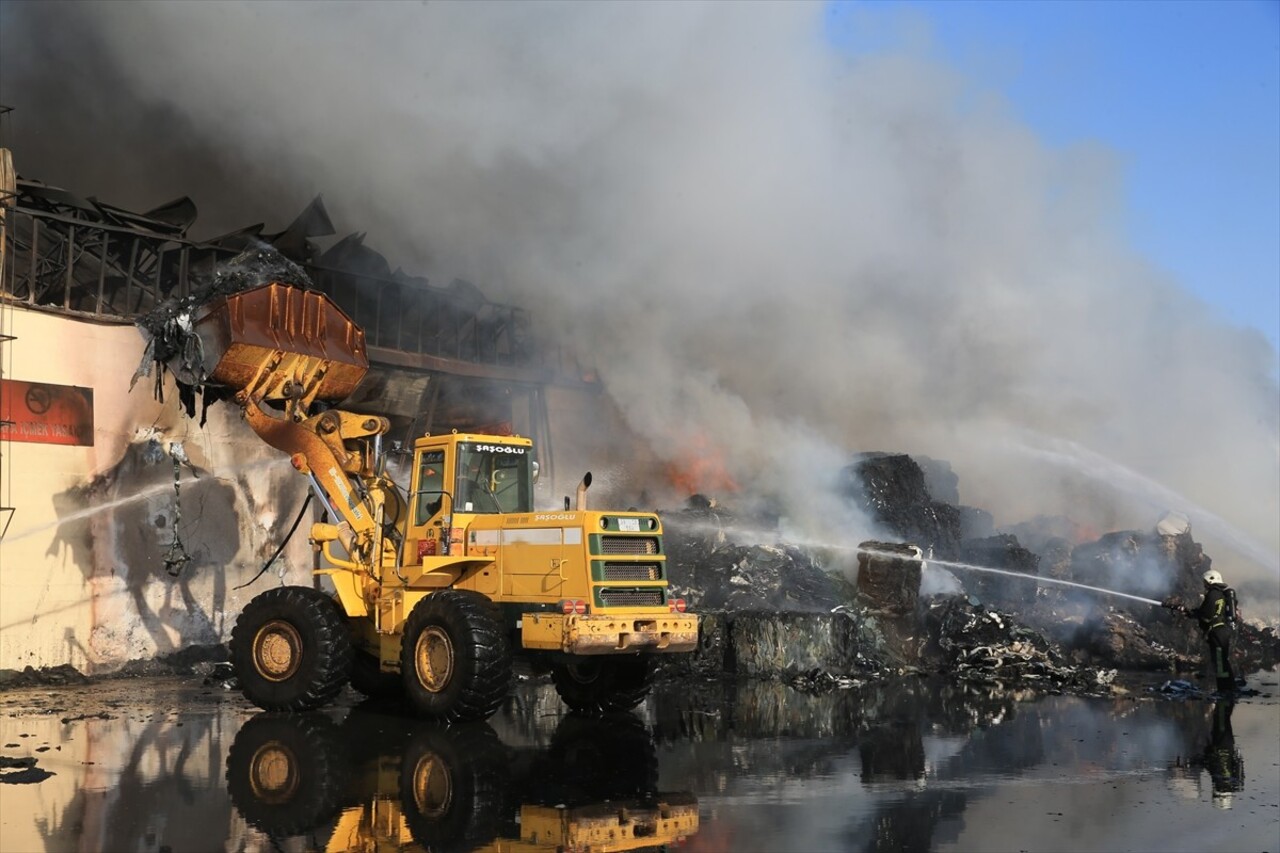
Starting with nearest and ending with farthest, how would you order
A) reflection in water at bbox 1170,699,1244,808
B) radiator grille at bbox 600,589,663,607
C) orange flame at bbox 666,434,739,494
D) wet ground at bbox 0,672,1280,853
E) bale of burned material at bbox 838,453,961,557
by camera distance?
wet ground at bbox 0,672,1280,853
reflection in water at bbox 1170,699,1244,808
radiator grille at bbox 600,589,663,607
bale of burned material at bbox 838,453,961,557
orange flame at bbox 666,434,739,494

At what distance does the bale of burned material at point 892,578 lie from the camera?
17.7 meters

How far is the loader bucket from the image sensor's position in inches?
520

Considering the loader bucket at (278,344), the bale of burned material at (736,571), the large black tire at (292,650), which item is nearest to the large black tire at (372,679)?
the large black tire at (292,650)

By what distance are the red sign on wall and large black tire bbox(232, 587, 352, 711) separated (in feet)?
15.3

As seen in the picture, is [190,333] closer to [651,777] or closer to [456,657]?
[456,657]

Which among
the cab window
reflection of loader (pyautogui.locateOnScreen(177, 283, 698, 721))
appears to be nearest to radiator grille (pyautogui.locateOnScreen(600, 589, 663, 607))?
reflection of loader (pyautogui.locateOnScreen(177, 283, 698, 721))

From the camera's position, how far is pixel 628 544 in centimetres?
1185

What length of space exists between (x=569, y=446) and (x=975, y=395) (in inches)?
322

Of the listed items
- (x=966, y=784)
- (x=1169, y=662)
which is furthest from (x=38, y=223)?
(x=1169, y=662)

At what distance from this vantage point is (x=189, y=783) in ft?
28.8

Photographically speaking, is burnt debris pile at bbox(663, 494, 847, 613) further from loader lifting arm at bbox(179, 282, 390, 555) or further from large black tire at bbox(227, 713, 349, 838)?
large black tire at bbox(227, 713, 349, 838)

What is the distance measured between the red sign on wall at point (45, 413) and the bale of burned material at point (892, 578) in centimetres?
1109

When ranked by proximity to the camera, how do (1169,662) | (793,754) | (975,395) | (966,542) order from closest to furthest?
(793,754) → (1169,662) → (966,542) → (975,395)

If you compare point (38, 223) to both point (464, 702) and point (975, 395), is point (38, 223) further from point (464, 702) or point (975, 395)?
point (975, 395)
